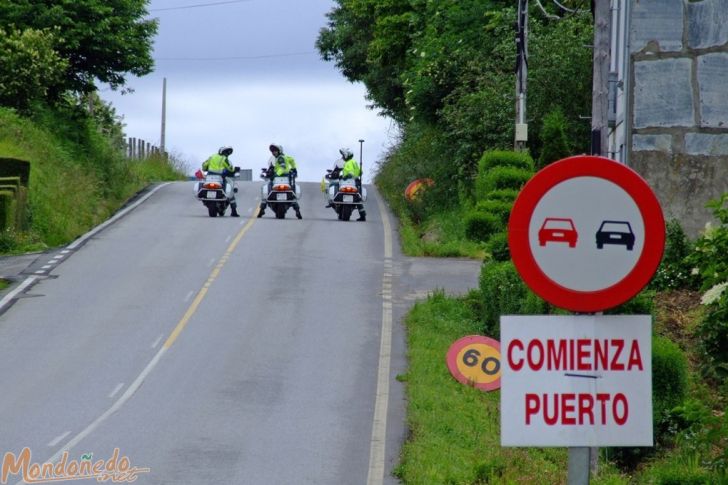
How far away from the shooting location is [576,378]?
16.1ft

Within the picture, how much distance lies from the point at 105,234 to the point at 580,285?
32.2 metres

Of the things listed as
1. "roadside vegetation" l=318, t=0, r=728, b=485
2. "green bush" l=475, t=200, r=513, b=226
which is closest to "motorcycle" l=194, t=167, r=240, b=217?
"roadside vegetation" l=318, t=0, r=728, b=485

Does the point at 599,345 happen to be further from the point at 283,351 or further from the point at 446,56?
the point at 446,56

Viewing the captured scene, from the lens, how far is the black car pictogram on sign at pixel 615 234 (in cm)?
493

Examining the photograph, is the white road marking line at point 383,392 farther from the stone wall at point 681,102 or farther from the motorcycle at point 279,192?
the motorcycle at point 279,192

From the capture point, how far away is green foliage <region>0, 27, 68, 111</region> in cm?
4350

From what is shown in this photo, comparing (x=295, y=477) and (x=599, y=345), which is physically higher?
(x=599, y=345)

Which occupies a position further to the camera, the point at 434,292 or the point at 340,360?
the point at 434,292

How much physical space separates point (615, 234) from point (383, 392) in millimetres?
14616

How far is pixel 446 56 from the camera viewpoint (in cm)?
4397

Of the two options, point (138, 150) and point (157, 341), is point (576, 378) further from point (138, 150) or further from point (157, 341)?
point (138, 150)

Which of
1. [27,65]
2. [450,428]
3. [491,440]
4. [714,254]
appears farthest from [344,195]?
[714,254]

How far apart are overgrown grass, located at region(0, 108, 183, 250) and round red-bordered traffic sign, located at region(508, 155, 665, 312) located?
98.5 feet

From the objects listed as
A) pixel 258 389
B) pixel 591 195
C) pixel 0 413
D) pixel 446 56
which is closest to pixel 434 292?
pixel 258 389
